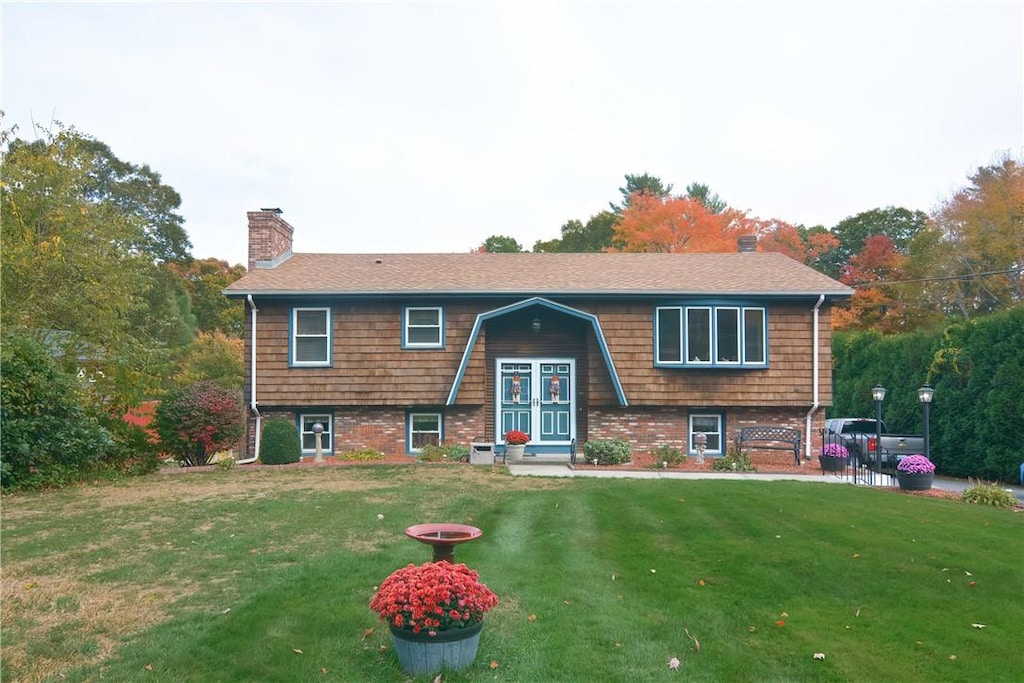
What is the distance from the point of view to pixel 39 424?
499 inches

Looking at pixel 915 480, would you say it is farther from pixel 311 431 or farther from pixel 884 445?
pixel 311 431

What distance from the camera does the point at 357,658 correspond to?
5.32 meters

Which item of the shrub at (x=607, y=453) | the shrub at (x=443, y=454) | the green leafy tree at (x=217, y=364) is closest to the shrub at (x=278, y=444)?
the shrub at (x=443, y=454)

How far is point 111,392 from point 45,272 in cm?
286

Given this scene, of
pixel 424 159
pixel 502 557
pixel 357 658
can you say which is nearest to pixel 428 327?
pixel 424 159

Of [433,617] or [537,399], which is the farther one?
[537,399]

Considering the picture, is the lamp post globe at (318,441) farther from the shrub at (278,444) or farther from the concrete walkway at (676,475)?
the concrete walkway at (676,475)

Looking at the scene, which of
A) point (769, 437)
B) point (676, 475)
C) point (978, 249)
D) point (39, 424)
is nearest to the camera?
point (39, 424)

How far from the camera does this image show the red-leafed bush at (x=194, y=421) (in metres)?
15.8

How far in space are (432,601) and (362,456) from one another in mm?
12106

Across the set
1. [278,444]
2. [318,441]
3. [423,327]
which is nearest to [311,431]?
[318,441]

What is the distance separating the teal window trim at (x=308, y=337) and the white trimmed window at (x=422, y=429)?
241 centimetres

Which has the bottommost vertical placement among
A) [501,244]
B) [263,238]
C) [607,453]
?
[607,453]

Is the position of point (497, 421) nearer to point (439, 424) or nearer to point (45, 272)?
point (439, 424)
